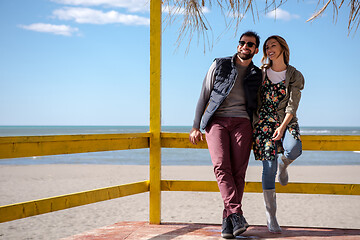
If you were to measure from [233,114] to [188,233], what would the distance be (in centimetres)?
91

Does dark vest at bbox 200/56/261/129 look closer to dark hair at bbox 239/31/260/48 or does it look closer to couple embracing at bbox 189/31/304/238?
couple embracing at bbox 189/31/304/238


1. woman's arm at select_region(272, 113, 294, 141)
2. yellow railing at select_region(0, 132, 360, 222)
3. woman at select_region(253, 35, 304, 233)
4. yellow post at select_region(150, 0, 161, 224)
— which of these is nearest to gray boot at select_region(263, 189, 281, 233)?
woman at select_region(253, 35, 304, 233)

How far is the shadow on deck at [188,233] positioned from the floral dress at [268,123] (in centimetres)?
56

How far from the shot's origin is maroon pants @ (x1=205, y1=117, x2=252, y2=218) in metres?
2.71

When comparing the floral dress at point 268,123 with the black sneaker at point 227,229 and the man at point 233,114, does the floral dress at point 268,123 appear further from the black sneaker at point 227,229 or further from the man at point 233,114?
the black sneaker at point 227,229

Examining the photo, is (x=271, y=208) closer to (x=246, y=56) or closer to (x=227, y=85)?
(x=227, y=85)

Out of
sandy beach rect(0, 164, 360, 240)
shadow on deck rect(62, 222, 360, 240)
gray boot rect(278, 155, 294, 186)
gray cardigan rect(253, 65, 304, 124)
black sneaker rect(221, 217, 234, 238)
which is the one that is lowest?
sandy beach rect(0, 164, 360, 240)

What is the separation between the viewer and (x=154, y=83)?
311 centimetres

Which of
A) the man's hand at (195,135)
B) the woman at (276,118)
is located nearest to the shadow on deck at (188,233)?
the woman at (276,118)

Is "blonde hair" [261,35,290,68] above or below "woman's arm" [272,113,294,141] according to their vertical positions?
above

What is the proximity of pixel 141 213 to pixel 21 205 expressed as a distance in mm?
3851

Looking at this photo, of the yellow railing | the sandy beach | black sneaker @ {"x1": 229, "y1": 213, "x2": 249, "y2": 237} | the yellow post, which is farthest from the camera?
the sandy beach

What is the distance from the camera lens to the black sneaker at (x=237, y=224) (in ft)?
8.48

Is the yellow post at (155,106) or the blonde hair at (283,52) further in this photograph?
the yellow post at (155,106)
